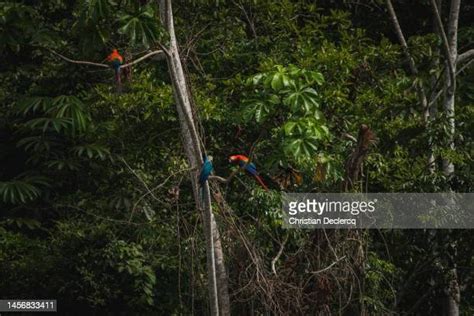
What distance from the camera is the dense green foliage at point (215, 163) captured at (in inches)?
310

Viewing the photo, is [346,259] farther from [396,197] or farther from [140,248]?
[140,248]

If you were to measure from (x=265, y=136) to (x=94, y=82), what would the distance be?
6.33 ft

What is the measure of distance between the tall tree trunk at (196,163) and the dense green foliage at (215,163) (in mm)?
128

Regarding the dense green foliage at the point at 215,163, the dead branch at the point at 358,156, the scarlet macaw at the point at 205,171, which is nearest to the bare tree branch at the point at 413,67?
the dense green foliage at the point at 215,163

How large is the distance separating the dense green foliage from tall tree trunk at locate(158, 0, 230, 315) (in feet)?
0.42

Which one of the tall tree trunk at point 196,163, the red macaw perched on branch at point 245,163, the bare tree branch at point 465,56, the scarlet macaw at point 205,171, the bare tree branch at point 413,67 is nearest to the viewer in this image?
the scarlet macaw at point 205,171

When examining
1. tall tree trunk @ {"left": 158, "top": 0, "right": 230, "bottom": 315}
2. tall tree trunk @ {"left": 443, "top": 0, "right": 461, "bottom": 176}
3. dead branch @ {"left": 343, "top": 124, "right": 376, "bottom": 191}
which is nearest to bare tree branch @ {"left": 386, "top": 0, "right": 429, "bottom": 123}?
tall tree trunk @ {"left": 443, "top": 0, "right": 461, "bottom": 176}

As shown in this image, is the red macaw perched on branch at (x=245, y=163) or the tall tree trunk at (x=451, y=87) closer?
the red macaw perched on branch at (x=245, y=163)

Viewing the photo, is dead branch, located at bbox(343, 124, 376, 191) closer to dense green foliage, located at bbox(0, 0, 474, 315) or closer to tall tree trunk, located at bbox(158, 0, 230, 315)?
dense green foliage, located at bbox(0, 0, 474, 315)

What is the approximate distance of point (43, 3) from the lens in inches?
382

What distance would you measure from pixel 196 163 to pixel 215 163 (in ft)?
4.20

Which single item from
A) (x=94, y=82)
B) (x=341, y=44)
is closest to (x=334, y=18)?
(x=341, y=44)

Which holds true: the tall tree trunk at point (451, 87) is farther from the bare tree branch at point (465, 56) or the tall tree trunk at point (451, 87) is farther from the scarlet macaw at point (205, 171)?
the scarlet macaw at point (205, 171)

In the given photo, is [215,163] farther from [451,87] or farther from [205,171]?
[451,87]
